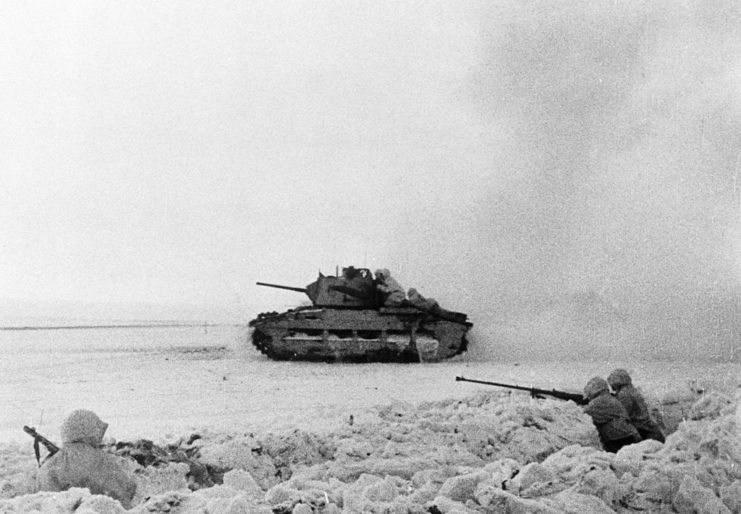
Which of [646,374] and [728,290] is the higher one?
[728,290]

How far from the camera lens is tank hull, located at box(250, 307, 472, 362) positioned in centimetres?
1686

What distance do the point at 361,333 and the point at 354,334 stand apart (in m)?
0.27

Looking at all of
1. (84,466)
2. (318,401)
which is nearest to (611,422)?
(318,401)

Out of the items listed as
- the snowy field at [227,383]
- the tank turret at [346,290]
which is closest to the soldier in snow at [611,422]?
the snowy field at [227,383]

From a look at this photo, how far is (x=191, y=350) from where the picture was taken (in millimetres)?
19172

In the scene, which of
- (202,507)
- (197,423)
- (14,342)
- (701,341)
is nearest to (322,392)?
(197,423)

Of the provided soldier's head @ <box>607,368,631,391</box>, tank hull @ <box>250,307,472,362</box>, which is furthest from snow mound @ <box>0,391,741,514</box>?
tank hull @ <box>250,307,472,362</box>

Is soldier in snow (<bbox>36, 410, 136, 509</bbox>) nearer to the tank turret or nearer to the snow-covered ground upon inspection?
the snow-covered ground

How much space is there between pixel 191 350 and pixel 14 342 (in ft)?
19.7

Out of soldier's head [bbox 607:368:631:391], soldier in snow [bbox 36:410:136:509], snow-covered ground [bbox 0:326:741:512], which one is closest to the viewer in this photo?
soldier in snow [bbox 36:410:136:509]

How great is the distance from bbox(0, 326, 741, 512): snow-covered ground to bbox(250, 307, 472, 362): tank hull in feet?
2.02

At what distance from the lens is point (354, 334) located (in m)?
17.0

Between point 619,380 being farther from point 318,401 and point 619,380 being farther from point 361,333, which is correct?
point 361,333

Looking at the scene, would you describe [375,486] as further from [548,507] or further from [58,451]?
[58,451]
